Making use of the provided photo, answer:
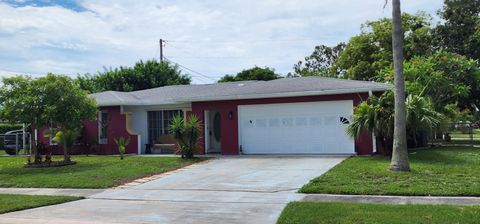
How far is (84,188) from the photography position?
12.5 meters

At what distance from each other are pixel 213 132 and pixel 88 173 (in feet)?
26.6

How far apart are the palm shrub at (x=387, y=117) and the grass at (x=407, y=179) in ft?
3.91

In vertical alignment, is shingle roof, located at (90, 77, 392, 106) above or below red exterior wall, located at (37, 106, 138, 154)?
above

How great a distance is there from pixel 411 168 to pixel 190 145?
340 inches

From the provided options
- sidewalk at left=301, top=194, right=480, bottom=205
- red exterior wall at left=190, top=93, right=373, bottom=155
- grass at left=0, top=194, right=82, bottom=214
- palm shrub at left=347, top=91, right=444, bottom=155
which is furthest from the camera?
red exterior wall at left=190, top=93, right=373, bottom=155

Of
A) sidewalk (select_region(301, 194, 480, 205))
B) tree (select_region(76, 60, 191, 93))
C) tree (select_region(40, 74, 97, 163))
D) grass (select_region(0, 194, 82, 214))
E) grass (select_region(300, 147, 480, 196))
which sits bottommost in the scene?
grass (select_region(0, 194, 82, 214))

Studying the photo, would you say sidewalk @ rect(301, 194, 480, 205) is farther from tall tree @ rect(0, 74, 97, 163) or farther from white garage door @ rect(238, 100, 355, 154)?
tall tree @ rect(0, 74, 97, 163)

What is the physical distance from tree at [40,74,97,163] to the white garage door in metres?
6.45

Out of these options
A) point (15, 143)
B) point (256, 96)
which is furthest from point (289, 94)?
point (15, 143)

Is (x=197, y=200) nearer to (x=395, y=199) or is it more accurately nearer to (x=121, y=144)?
(x=395, y=199)

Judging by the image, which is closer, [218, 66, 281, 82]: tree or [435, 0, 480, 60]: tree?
[435, 0, 480, 60]: tree

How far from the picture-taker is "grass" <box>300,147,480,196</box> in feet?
32.1

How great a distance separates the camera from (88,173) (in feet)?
49.4

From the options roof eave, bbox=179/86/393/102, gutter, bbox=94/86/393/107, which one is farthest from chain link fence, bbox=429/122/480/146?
gutter, bbox=94/86/393/107
